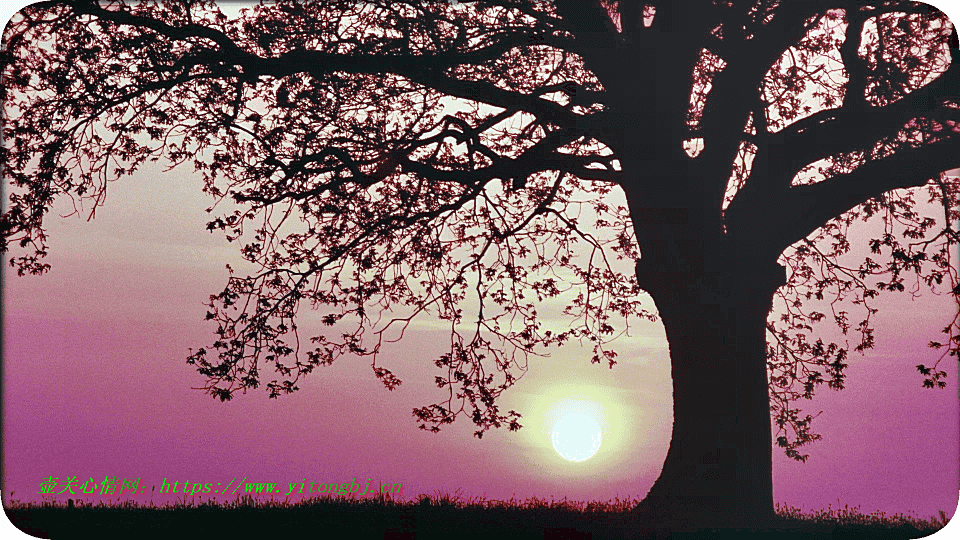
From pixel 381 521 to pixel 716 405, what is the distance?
4163mm

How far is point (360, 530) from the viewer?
928 centimetres

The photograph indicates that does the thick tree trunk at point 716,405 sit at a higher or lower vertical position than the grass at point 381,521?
higher

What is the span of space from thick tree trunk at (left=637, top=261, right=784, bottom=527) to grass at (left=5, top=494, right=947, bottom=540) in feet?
1.20

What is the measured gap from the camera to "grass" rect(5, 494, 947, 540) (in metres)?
9.25

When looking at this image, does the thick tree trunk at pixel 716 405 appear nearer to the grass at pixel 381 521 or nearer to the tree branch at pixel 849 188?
the grass at pixel 381 521

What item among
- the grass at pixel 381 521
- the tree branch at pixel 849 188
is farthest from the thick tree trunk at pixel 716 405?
the tree branch at pixel 849 188

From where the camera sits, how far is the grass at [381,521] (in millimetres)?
9250

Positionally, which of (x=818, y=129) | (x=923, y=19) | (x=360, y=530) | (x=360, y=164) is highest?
(x=923, y=19)

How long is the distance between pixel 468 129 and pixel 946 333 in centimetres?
625

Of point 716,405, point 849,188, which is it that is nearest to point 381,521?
point 716,405

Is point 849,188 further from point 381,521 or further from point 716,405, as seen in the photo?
point 381,521

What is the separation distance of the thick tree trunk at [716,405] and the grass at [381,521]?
0.36 m

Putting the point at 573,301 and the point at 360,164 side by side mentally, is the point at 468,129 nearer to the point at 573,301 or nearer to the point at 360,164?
the point at 360,164

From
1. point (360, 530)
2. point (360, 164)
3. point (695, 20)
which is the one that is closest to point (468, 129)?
point (360, 164)
